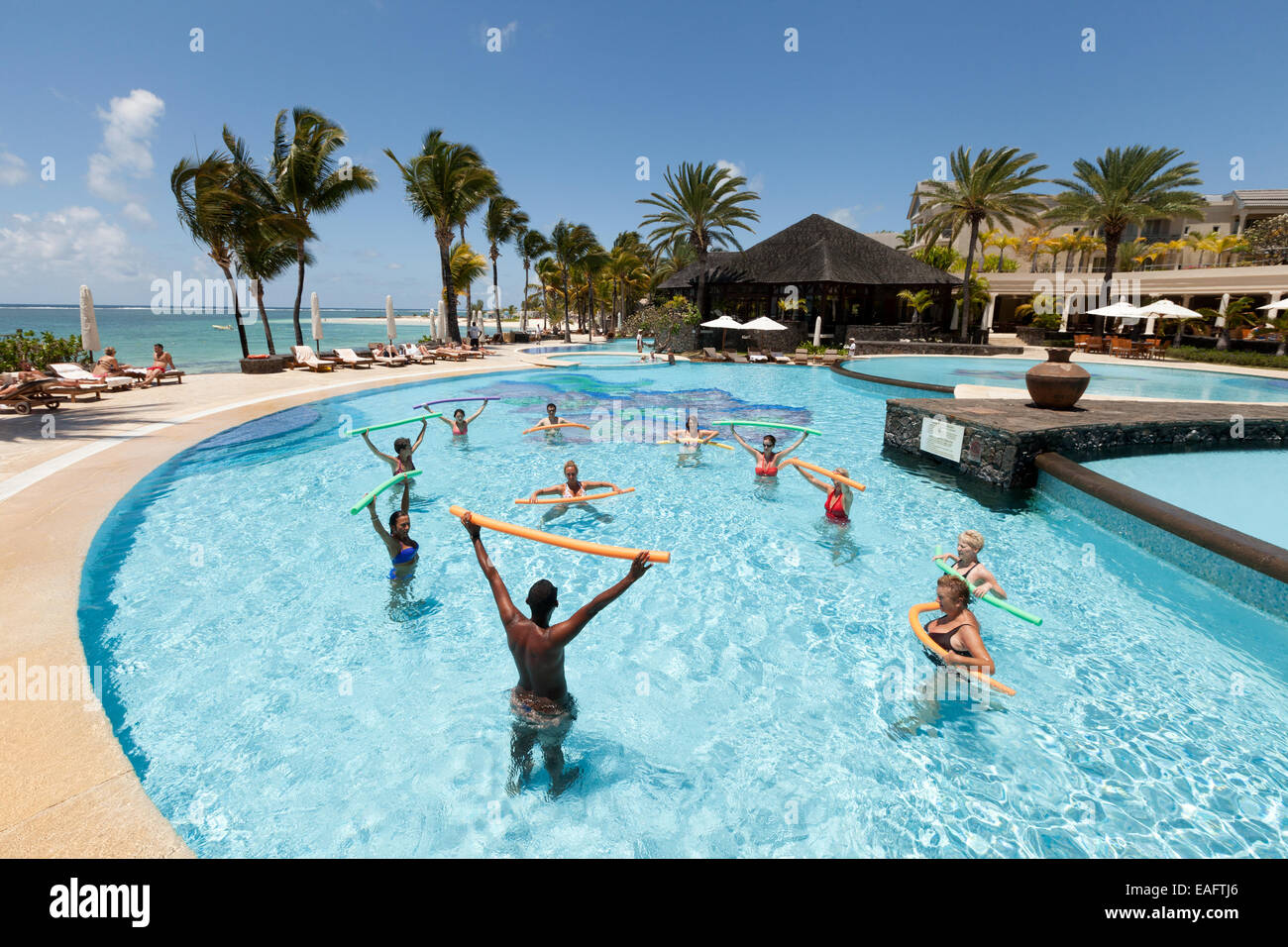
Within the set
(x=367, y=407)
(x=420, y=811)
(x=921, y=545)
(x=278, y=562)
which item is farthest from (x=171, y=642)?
(x=367, y=407)

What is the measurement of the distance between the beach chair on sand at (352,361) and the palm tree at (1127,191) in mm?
44587

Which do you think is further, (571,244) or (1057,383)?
(571,244)

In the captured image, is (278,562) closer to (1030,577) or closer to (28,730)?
(28,730)

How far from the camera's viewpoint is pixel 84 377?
16.5 metres

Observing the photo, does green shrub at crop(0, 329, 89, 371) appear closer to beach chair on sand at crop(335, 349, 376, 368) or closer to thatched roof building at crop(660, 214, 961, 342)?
beach chair on sand at crop(335, 349, 376, 368)

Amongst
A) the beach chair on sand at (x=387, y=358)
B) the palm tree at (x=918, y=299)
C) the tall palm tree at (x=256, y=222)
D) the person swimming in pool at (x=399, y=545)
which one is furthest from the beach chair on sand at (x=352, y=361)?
the palm tree at (x=918, y=299)

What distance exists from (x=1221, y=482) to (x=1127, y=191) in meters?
38.5

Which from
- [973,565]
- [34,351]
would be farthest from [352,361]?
[973,565]

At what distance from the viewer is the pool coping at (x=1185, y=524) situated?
6.22m

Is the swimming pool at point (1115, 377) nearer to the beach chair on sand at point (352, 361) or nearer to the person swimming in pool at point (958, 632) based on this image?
the person swimming in pool at point (958, 632)

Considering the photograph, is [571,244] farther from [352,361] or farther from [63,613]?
[63,613]
